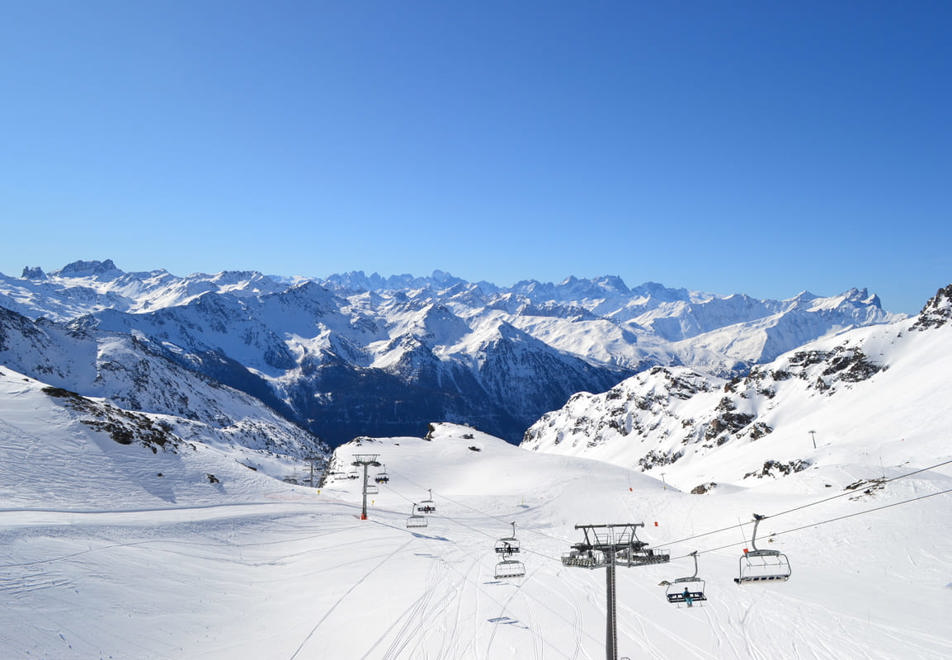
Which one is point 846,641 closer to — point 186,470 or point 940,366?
point 186,470

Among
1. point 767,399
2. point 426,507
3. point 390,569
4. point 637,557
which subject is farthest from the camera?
point 767,399

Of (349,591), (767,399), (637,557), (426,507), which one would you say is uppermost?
(767,399)

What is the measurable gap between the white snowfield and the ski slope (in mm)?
184

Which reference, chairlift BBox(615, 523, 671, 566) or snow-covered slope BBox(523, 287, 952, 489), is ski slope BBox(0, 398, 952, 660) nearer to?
chairlift BBox(615, 523, 671, 566)

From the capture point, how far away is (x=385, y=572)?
42.9 meters

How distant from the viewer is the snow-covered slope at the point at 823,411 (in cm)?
9788

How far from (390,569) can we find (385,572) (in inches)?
34.2

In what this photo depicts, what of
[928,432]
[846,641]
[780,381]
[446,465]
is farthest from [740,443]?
[846,641]

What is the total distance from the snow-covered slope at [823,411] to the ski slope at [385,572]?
39668 mm

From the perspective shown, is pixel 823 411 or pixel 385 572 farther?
pixel 823 411

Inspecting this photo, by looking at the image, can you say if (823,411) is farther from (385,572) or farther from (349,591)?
(349,591)

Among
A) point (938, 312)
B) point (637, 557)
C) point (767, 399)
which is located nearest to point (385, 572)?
point (637, 557)

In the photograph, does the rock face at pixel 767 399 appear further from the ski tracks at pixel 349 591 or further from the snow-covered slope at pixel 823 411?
the ski tracks at pixel 349 591

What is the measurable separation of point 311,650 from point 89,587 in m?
13.7
